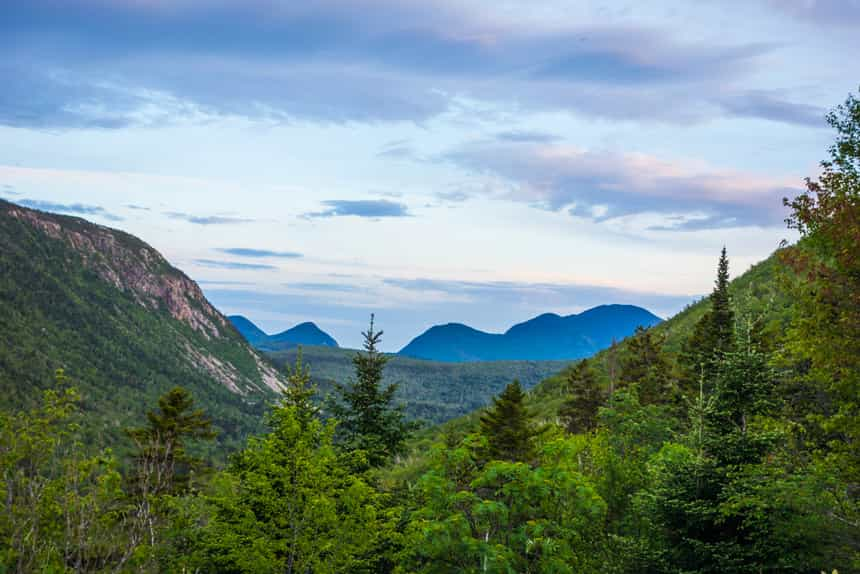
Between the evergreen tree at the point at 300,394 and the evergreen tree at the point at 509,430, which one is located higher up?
the evergreen tree at the point at 300,394

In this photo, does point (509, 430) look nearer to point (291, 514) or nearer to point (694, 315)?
point (291, 514)

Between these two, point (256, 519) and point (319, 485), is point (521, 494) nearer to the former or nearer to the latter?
point (319, 485)

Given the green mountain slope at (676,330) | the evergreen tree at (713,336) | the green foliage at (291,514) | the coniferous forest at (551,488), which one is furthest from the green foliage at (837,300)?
the green mountain slope at (676,330)

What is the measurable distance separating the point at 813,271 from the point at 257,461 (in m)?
15.1

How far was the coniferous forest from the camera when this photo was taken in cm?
1577

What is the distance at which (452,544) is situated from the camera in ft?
59.5

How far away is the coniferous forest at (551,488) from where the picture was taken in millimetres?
15773

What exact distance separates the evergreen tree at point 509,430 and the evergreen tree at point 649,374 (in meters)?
8.41

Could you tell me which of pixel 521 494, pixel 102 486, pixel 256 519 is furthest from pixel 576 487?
pixel 102 486

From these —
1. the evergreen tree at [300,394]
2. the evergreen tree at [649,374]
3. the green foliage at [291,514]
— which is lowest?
the green foliage at [291,514]

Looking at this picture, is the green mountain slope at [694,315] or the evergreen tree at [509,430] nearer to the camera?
the evergreen tree at [509,430]

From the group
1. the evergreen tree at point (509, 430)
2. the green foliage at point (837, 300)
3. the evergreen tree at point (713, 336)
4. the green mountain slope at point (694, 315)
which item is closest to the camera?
the green foliage at point (837, 300)

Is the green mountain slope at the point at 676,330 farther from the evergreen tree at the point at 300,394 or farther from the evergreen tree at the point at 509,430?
the evergreen tree at the point at 300,394

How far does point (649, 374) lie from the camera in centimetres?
4219
